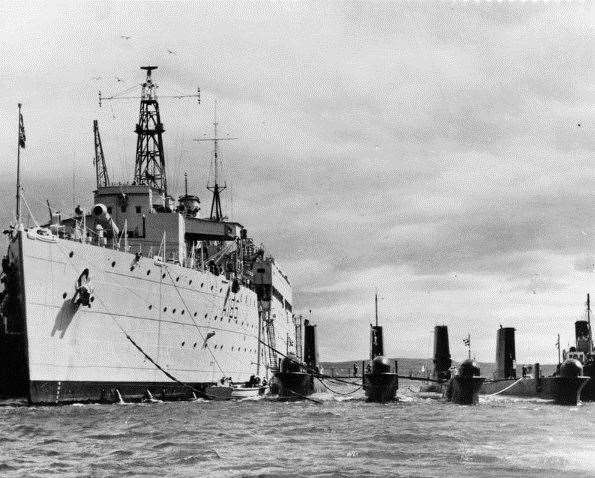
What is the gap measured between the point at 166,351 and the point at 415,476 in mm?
23702

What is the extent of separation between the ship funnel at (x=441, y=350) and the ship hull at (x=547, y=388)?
3603 millimetres

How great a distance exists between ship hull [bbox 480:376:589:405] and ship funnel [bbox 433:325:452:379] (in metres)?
3.60

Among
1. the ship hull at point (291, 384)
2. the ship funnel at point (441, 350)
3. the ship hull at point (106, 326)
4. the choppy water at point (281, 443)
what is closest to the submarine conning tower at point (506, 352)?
the ship funnel at point (441, 350)

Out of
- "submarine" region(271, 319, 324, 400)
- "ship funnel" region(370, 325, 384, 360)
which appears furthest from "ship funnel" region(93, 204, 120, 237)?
"ship funnel" region(370, 325, 384, 360)

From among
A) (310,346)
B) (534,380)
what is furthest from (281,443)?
(310,346)

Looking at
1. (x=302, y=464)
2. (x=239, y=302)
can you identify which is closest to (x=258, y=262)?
(x=239, y=302)

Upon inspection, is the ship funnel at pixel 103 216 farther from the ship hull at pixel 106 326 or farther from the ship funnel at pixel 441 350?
the ship funnel at pixel 441 350

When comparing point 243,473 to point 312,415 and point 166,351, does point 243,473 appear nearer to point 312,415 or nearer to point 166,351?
point 312,415

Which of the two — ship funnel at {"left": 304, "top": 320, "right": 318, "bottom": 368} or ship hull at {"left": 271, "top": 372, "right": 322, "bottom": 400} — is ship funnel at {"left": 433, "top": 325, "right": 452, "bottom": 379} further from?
ship hull at {"left": 271, "top": 372, "right": 322, "bottom": 400}

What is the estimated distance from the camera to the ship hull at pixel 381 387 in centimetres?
4600

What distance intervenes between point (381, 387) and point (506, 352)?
21680 mm

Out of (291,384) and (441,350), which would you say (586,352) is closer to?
(441,350)

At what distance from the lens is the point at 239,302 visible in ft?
160

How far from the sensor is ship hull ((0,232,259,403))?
31.9 meters
